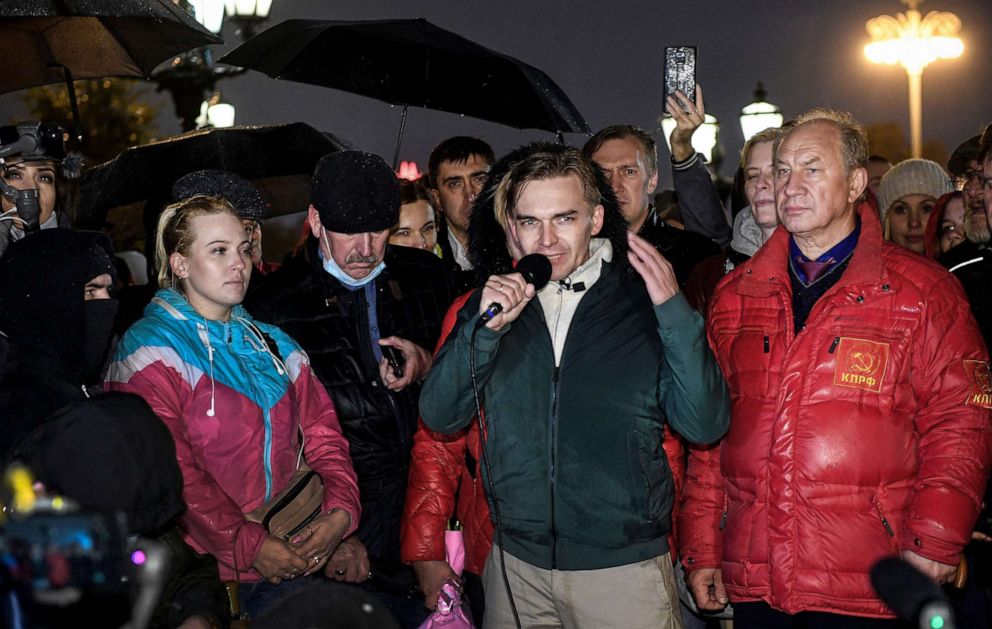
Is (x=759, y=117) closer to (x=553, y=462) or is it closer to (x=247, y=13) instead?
(x=247, y=13)

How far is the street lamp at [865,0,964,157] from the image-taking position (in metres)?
26.5

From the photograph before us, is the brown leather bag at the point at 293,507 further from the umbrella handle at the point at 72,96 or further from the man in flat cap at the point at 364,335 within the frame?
the umbrella handle at the point at 72,96

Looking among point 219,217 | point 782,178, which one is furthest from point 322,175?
point 782,178

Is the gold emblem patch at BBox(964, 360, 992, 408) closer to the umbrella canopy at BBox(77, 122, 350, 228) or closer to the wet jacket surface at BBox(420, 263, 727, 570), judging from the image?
the wet jacket surface at BBox(420, 263, 727, 570)

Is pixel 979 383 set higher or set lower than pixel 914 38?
lower

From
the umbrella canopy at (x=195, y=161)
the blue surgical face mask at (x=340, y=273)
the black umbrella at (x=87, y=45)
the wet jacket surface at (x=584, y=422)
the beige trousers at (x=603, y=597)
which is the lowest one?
the beige trousers at (x=603, y=597)

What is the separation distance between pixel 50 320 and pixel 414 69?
Answer: 3862 mm

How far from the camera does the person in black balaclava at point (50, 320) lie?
4.15 metres

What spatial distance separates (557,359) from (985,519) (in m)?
2.24

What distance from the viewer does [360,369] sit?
5.76 metres

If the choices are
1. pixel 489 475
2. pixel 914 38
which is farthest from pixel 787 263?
pixel 914 38

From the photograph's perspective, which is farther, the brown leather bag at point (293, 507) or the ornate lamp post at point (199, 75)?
the ornate lamp post at point (199, 75)

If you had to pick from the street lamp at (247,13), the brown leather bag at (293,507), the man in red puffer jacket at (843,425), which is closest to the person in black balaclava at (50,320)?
the brown leather bag at (293,507)

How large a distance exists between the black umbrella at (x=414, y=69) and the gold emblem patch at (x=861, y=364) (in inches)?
132
